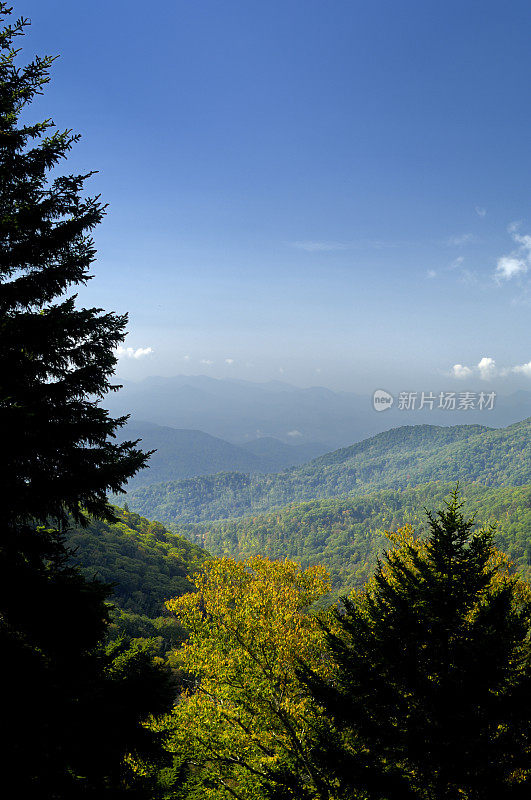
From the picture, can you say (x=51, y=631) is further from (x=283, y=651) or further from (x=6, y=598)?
(x=283, y=651)

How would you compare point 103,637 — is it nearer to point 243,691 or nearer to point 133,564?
point 243,691

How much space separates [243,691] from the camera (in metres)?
11.9

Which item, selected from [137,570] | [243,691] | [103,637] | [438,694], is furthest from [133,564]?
[438,694]

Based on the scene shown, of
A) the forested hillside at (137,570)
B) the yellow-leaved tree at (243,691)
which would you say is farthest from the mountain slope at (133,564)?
the yellow-leaved tree at (243,691)

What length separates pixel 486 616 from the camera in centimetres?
754

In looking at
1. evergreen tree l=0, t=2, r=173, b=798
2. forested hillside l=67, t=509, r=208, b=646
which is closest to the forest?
evergreen tree l=0, t=2, r=173, b=798

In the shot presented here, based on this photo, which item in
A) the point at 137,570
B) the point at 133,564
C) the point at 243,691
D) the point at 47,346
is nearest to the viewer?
the point at 47,346

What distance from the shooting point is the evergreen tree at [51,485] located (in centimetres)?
520

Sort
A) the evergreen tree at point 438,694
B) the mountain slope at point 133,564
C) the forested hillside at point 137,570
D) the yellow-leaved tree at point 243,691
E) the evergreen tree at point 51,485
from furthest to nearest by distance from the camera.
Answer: the mountain slope at point 133,564 → the forested hillside at point 137,570 → the yellow-leaved tree at point 243,691 → the evergreen tree at point 438,694 → the evergreen tree at point 51,485

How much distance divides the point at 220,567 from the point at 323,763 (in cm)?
732

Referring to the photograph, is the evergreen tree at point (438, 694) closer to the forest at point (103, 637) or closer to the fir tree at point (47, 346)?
the forest at point (103, 637)

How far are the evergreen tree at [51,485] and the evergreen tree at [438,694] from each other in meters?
4.43

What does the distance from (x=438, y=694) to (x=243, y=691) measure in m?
7.14

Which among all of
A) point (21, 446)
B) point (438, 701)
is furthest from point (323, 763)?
point (21, 446)
